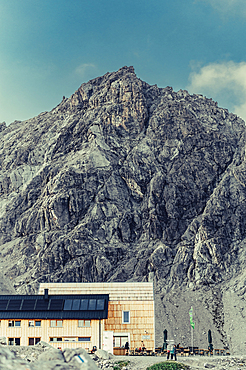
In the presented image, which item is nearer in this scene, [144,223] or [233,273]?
[233,273]

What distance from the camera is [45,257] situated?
110375 mm

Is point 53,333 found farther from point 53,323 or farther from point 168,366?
point 168,366

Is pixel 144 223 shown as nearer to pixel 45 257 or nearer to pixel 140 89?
pixel 45 257

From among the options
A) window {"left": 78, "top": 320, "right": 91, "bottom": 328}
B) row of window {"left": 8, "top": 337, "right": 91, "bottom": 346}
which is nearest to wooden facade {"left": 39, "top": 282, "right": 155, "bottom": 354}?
window {"left": 78, "top": 320, "right": 91, "bottom": 328}

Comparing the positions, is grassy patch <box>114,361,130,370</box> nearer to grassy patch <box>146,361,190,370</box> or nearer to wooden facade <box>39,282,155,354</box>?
grassy patch <box>146,361,190,370</box>

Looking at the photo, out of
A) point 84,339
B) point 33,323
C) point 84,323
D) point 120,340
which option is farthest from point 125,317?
point 33,323

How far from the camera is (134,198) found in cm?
12812

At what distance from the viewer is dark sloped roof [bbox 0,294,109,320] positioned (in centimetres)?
4591

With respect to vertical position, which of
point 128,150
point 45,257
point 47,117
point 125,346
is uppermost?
point 47,117

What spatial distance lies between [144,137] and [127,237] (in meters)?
41.4

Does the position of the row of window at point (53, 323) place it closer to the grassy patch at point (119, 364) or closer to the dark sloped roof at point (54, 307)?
the dark sloped roof at point (54, 307)

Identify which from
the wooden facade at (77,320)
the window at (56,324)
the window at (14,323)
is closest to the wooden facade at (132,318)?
the wooden facade at (77,320)

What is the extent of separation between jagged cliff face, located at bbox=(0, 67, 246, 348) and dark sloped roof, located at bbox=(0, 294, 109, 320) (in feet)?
138

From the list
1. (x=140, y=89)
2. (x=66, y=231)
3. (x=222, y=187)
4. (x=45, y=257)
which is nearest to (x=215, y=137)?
(x=222, y=187)
